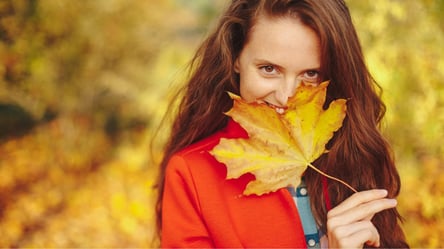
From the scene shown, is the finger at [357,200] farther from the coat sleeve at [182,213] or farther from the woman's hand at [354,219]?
the coat sleeve at [182,213]

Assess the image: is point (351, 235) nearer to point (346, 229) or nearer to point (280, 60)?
point (346, 229)

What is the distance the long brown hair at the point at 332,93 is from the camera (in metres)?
1.46

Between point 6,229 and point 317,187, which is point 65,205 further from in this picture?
point 317,187

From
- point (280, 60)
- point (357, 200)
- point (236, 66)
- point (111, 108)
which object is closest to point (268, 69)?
point (280, 60)

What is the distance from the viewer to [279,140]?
4.43ft

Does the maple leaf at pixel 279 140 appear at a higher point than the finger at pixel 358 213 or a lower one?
higher

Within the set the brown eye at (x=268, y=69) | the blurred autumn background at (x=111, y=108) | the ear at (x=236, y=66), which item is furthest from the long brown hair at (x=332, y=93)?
the blurred autumn background at (x=111, y=108)

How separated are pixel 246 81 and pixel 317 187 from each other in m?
0.34

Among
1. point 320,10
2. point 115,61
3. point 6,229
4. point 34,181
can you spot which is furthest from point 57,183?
point 320,10

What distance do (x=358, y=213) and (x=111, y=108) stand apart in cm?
388

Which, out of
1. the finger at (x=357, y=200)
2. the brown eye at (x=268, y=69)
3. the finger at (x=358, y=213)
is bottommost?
the finger at (x=358, y=213)

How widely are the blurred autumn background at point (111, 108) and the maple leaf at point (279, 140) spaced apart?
1260 millimetres

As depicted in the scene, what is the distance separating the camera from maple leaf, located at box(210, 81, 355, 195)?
4.37 ft

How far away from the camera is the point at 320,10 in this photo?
57.1 inches
